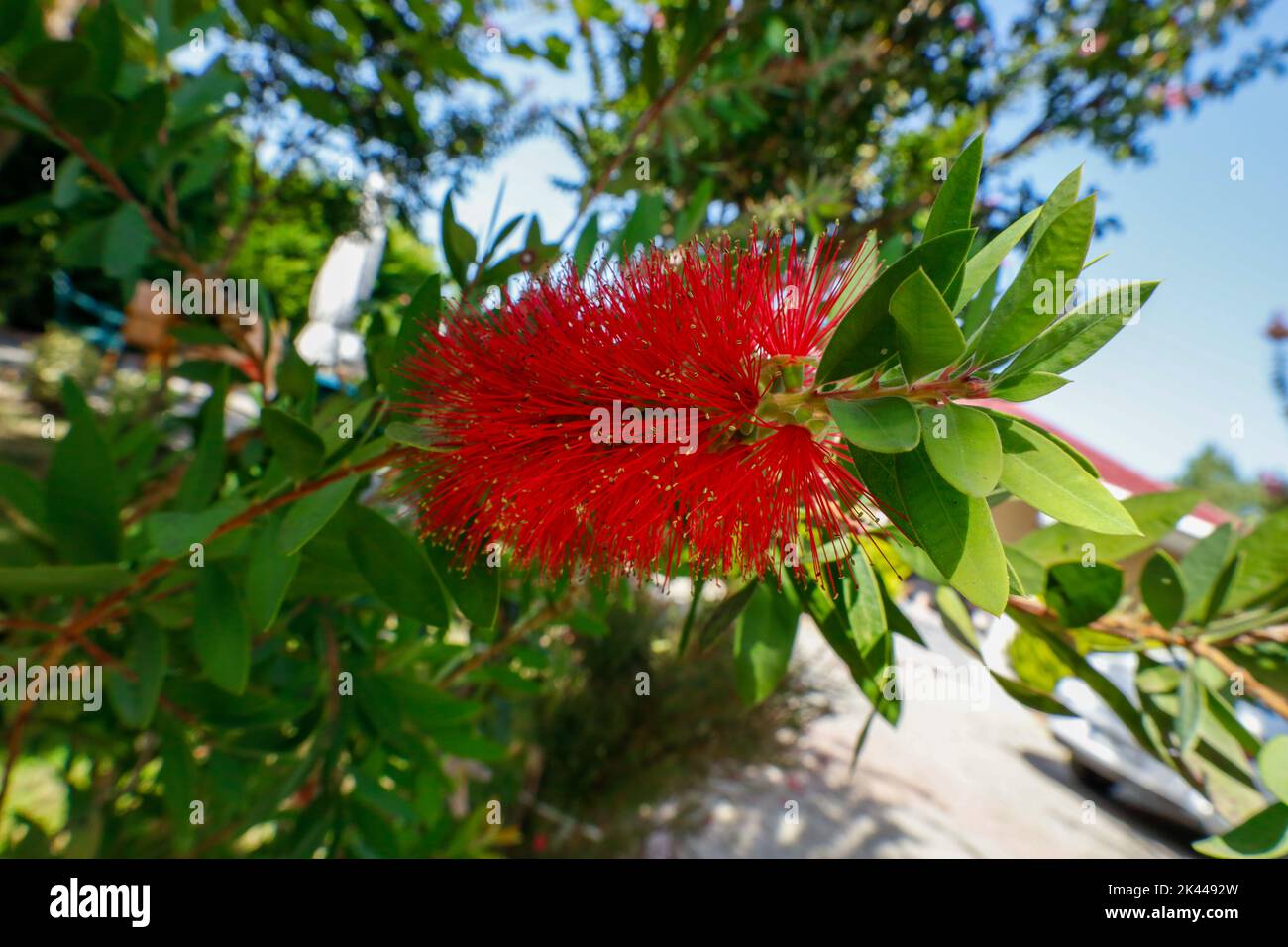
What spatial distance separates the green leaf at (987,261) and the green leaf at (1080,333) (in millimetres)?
46

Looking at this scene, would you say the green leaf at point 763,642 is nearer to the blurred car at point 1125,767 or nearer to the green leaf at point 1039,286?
the green leaf at point 1039,286

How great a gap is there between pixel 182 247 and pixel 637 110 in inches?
50.3

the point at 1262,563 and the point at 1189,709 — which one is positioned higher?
the point at 1262,563

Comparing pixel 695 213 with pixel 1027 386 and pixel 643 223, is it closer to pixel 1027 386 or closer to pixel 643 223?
pixel 643 223

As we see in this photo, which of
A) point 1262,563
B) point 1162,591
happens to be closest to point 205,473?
point 1162,591

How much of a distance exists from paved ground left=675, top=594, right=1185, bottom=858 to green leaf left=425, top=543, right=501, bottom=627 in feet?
7.85

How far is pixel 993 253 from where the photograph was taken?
0.41 m

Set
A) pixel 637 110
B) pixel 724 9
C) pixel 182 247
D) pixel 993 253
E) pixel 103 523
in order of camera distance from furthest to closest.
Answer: pixel 637 110 < pixel 724 9 < pixel 182 247 < pixel 103 523 < pixel 993 253

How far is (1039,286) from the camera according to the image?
0.38 metres

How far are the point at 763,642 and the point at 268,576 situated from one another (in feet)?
1.34

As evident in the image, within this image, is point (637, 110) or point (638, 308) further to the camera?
point (637, 110)

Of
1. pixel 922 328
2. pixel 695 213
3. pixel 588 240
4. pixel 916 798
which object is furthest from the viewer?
pixel 916 798
